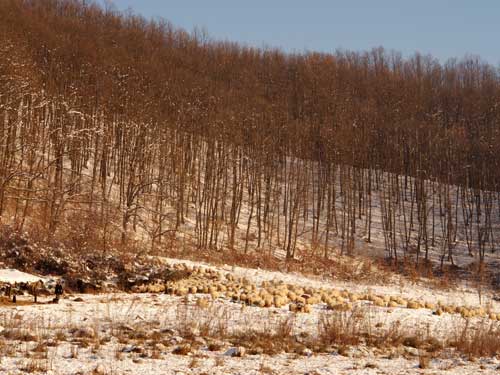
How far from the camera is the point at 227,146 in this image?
127 ft

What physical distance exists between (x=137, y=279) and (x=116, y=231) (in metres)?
12.6

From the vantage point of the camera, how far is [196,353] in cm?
947

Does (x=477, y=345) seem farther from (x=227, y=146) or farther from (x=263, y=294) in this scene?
(x=227, y=146)

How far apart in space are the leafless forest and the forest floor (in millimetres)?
7685

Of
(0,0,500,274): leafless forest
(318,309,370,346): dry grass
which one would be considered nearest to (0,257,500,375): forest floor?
(318,309,370,346): dry grass

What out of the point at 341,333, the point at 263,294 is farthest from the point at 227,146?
the point at 341,333

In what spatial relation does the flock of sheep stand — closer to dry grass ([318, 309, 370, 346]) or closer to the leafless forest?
dry grass ([318, 309, 370, 346])

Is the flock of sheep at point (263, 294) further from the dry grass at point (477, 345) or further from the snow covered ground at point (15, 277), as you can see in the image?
the dry grass at point (477, 345)

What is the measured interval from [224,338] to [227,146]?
93.9 ft

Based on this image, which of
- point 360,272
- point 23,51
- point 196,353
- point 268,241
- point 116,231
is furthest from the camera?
point 23,51

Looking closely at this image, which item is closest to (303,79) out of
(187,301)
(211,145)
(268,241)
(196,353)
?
(211,145)

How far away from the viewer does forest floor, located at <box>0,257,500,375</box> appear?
28.7ft

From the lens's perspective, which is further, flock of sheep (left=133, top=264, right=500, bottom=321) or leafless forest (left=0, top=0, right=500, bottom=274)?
leafless forest (left=0, top=0, right=500, bottom=274)

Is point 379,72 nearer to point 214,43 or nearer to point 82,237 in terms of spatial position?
point 214,43
